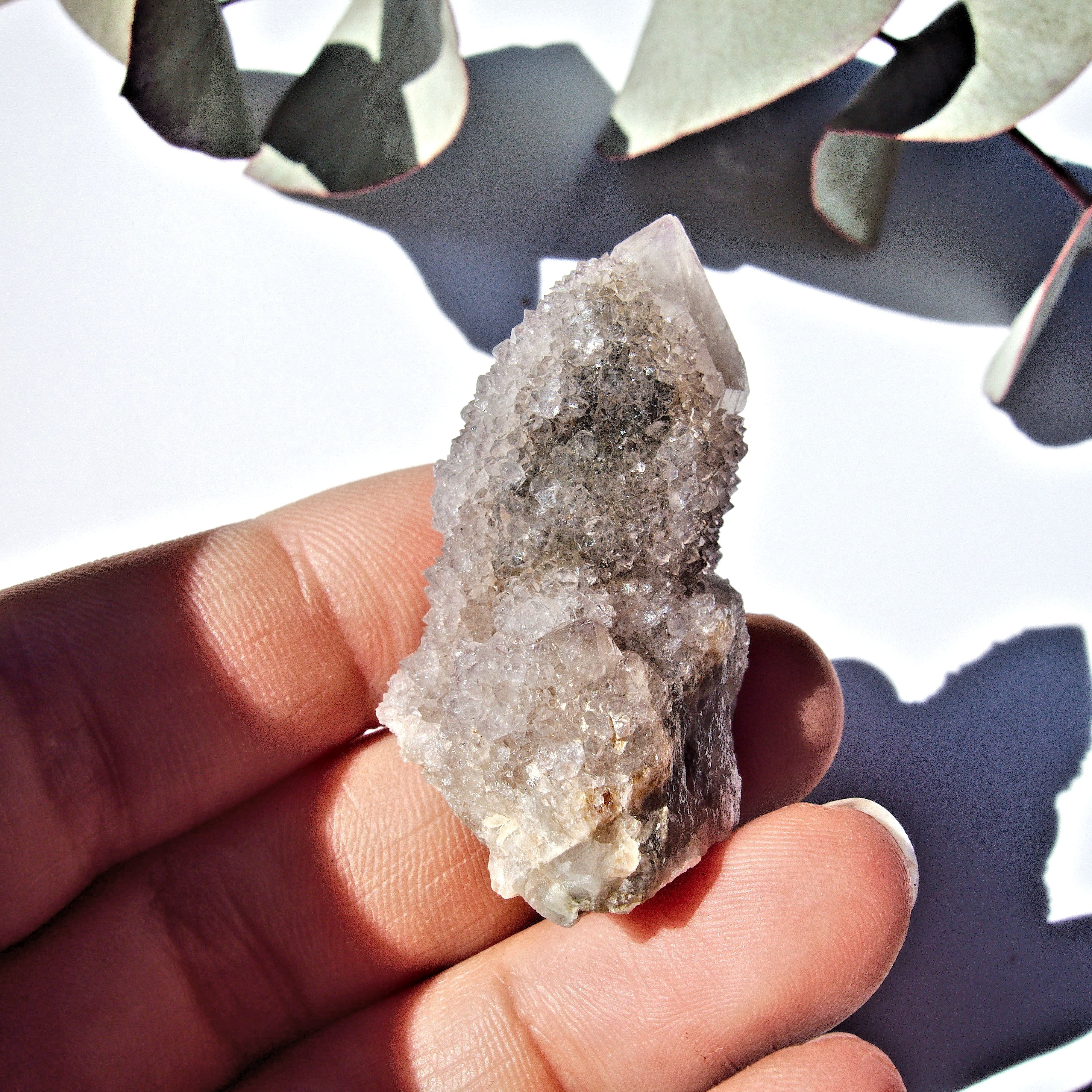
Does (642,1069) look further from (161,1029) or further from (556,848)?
(161,1029)

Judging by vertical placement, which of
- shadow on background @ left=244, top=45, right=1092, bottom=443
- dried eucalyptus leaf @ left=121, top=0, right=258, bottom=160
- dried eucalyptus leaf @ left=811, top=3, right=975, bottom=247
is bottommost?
shadow on background @ left=244, top=45, right=1092, bottom=443

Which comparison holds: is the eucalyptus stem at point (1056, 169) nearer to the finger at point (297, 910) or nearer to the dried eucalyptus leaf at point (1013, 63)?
the dried eucalyptus leaf at point (1013, 63)

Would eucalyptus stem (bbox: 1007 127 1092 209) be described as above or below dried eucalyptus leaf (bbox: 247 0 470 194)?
below

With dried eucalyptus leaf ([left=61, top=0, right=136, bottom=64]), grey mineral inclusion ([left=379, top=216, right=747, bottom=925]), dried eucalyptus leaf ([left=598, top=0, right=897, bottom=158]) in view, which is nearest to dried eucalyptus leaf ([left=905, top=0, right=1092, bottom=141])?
dried eucalyptus leaf ([left=598, top=0, right=897, bottom=158])

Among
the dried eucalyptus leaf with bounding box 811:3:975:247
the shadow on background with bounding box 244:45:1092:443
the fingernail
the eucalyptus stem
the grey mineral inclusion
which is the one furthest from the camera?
the shadow on background with bounding box 244:45:1092:443

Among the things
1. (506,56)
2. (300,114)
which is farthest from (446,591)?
(506,56)

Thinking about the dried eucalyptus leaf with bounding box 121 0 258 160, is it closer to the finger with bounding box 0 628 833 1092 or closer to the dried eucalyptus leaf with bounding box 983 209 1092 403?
the finger with bounding box 0 628 833 1092
